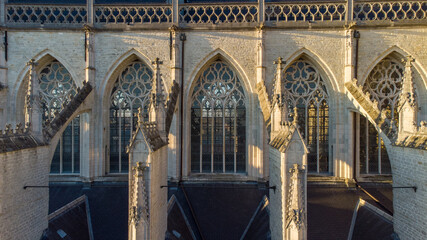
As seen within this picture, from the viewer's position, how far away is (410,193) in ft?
26.0

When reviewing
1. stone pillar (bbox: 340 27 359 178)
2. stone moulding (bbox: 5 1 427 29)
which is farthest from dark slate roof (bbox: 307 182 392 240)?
stone moulding (bbox: 5 1 427 29)

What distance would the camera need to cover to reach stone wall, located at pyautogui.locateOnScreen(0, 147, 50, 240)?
7.21 metres

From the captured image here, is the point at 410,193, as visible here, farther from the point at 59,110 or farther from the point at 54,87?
the point at 54,87

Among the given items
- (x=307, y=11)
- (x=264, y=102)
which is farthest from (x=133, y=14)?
(x=307, y=11)

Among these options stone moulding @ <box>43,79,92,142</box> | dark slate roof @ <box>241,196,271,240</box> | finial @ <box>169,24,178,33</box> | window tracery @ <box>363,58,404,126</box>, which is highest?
finial @ <box>169,24,178,33</box>

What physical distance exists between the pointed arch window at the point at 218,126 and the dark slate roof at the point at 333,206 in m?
2.98

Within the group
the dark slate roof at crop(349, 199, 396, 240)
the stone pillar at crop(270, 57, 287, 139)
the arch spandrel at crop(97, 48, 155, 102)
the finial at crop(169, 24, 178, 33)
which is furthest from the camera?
the arch spandrel at crop(97, 48, 155, 102)

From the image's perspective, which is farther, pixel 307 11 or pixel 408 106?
pixel 307 11

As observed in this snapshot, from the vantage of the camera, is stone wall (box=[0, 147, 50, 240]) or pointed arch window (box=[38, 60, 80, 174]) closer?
stone wall (box=[0, 147, 50, 240])

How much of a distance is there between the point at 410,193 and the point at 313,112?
4.74 metres

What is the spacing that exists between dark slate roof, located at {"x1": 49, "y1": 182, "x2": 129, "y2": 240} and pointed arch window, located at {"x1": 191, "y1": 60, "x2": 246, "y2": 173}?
3.04 metres

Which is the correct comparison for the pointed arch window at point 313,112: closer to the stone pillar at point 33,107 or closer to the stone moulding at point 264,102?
the stone moulding at point 264,102

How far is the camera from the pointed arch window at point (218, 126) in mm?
12070

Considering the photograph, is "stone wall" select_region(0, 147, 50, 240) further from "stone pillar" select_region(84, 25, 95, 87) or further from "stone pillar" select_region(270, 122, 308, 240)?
"stone pillar" select_region(270, 122, 308, 240)
